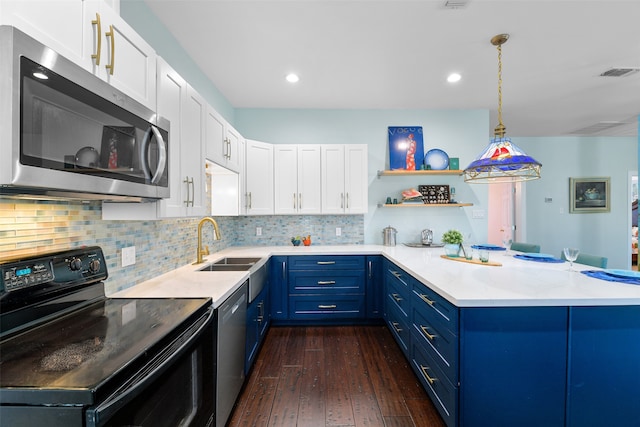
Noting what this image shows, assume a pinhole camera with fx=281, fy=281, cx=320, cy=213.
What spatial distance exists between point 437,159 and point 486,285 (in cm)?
239

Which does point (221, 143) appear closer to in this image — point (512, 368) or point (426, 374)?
point (426, 374)

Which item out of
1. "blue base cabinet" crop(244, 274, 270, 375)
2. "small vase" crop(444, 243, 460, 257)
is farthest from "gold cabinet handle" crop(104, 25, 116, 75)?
"small vase" crop(444, 243, 460, 257)

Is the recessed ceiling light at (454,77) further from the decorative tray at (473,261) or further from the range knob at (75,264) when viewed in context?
the range knob at (75,264)

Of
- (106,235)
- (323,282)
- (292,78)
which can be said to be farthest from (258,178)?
(106,235)

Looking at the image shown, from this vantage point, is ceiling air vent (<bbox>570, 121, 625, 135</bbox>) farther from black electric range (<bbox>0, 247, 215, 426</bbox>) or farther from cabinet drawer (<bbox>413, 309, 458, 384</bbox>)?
black electric range (<bbox>0, 247, 215, 426</bbox>)

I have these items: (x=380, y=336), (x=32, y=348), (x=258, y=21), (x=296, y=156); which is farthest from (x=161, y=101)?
(x=380, y=336)

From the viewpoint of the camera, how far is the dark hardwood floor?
70.9 inches

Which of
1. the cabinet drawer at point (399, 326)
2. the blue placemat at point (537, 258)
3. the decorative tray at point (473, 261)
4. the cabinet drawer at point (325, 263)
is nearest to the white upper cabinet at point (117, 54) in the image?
the cabinet drawer at point (325, 263)

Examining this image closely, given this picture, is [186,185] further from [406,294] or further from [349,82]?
[349,82]

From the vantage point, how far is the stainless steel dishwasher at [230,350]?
1.55m

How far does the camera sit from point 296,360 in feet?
8.13

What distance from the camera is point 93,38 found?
1.06 m

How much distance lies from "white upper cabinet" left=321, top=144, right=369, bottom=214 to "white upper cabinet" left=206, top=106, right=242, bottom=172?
105cm

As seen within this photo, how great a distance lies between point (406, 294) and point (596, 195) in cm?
531
